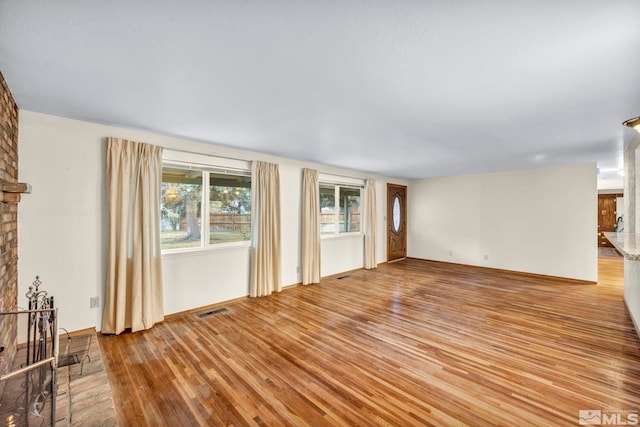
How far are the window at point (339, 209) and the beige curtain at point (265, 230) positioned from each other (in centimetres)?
142

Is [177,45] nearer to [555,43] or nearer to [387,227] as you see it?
[555,43]

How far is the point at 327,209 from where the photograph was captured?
5.87 metres

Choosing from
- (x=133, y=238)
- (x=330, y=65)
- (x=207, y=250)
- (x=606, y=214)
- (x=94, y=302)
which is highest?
(x=330, y=65)

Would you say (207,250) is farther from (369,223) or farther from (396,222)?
(396,222)

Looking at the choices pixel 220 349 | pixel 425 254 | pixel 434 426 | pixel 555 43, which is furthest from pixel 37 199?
pixel 425 254

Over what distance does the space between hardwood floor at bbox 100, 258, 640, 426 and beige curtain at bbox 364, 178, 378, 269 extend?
2.25m

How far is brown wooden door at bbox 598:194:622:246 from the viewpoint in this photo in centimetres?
998

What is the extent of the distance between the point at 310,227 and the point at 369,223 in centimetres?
187

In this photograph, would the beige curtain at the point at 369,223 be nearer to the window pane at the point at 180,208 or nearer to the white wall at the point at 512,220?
the white wall at the point at 512,220

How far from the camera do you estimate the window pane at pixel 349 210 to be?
20.3ft

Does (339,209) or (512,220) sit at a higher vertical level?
(339,209)

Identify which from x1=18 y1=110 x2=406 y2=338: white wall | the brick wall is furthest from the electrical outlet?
the brick wall

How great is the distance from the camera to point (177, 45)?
153cm

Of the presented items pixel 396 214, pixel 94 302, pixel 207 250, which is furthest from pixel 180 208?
pixel 396 214
